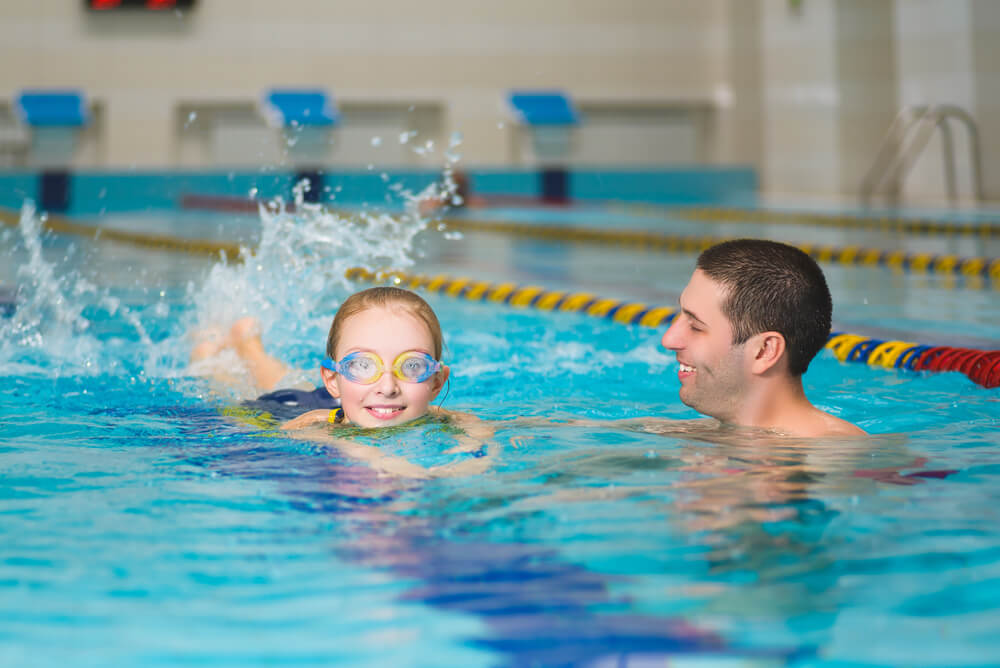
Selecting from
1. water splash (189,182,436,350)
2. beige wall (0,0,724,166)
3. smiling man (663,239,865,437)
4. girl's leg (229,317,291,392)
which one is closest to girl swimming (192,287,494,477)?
smiling man (663,239,865,437)

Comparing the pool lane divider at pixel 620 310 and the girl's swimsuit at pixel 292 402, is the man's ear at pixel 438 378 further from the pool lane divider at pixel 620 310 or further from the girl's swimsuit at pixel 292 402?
the pool lane divider at pixel 620 310

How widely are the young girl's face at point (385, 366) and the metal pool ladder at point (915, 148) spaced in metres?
10.8

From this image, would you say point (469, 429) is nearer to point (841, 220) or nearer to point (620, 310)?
point (620, 310)

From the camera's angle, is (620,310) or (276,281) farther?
(620,310)

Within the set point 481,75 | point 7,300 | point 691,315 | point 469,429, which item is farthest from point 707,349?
point 481,75

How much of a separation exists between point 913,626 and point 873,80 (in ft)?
45.5

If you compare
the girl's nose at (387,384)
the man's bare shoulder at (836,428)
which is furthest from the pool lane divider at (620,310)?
the girl's nose at (387,384)

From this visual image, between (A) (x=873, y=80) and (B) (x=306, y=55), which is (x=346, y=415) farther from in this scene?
(B) (x=306, y=55)

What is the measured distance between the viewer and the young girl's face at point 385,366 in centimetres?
257

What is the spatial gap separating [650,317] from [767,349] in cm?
259

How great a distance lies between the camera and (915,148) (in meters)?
13.5

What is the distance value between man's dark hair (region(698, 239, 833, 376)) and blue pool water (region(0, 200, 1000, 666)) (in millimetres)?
219

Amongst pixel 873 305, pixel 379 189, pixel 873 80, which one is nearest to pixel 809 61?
pixel 873 80

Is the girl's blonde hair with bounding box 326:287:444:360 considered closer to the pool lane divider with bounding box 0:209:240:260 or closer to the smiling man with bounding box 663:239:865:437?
the smiling man with bounding box 663:239:865:437
